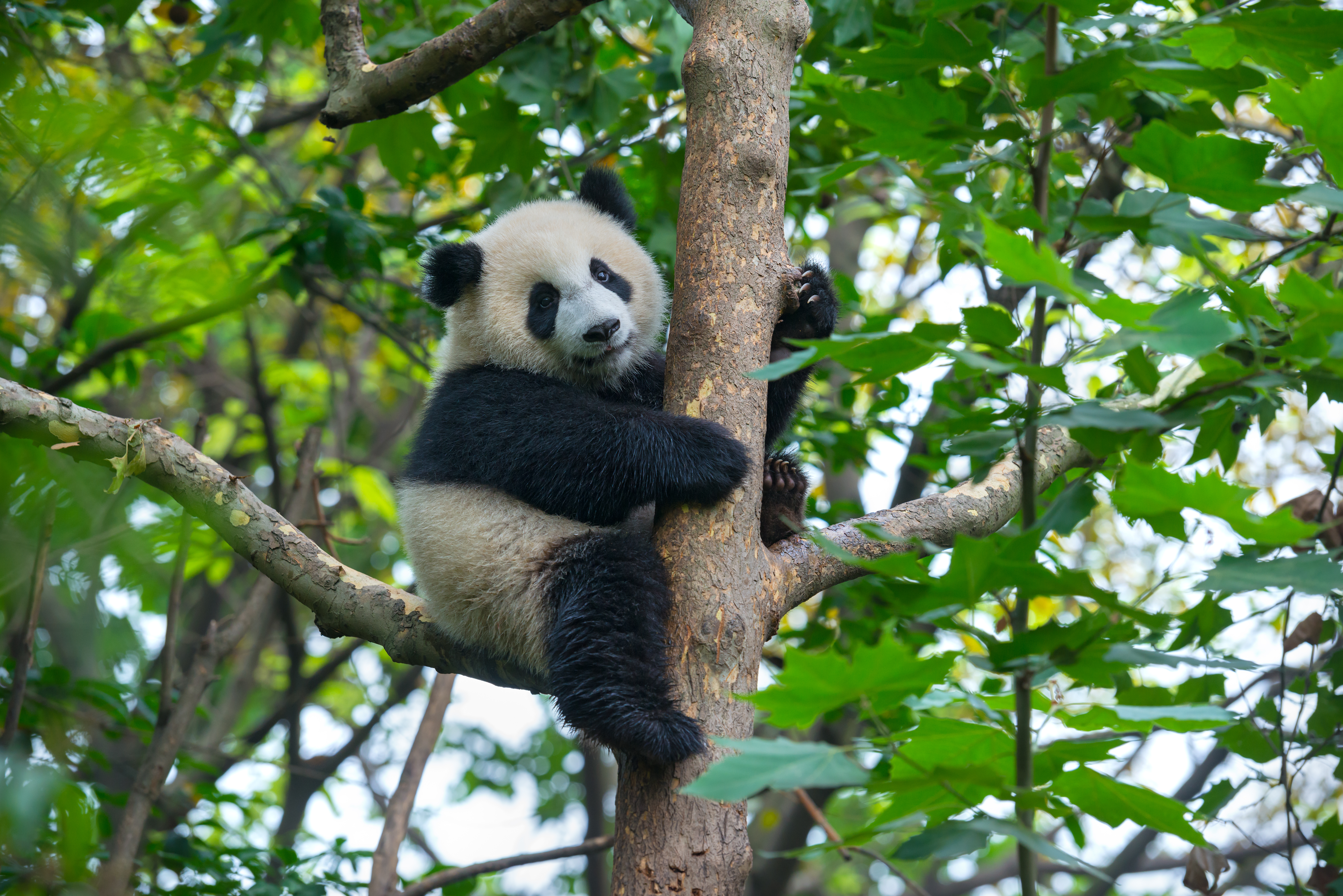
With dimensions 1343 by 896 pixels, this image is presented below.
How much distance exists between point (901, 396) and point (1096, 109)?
2.68 m

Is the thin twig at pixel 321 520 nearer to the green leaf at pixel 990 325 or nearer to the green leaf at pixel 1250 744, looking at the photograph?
the green leaf at pixel 990 325

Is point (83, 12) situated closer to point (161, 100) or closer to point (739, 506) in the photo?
point (161, 100)

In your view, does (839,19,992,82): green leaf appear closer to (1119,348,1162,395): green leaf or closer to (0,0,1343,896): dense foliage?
(0,0,1343,896): dense foliage

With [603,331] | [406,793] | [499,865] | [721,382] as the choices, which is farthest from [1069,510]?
[406,793]

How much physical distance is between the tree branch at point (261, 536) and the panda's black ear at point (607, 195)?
2.32 m

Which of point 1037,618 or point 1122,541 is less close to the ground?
point 1122,541

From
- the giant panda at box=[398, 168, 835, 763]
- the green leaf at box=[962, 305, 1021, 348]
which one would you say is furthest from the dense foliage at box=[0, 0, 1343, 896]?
the giant panda at box=[398, 168, 835, 763]

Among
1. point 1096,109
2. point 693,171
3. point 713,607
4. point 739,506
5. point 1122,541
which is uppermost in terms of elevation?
point 1122,541

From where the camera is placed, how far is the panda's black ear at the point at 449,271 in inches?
177

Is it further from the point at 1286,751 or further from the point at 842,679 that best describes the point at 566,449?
the point at 1286,751

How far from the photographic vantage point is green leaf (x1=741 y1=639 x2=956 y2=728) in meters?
1.63

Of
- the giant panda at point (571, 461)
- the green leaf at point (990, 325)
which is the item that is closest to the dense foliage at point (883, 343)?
the green leaf at point (990, 325)

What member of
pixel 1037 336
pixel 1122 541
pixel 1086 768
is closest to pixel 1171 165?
pixel 1037 336

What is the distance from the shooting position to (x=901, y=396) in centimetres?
505
